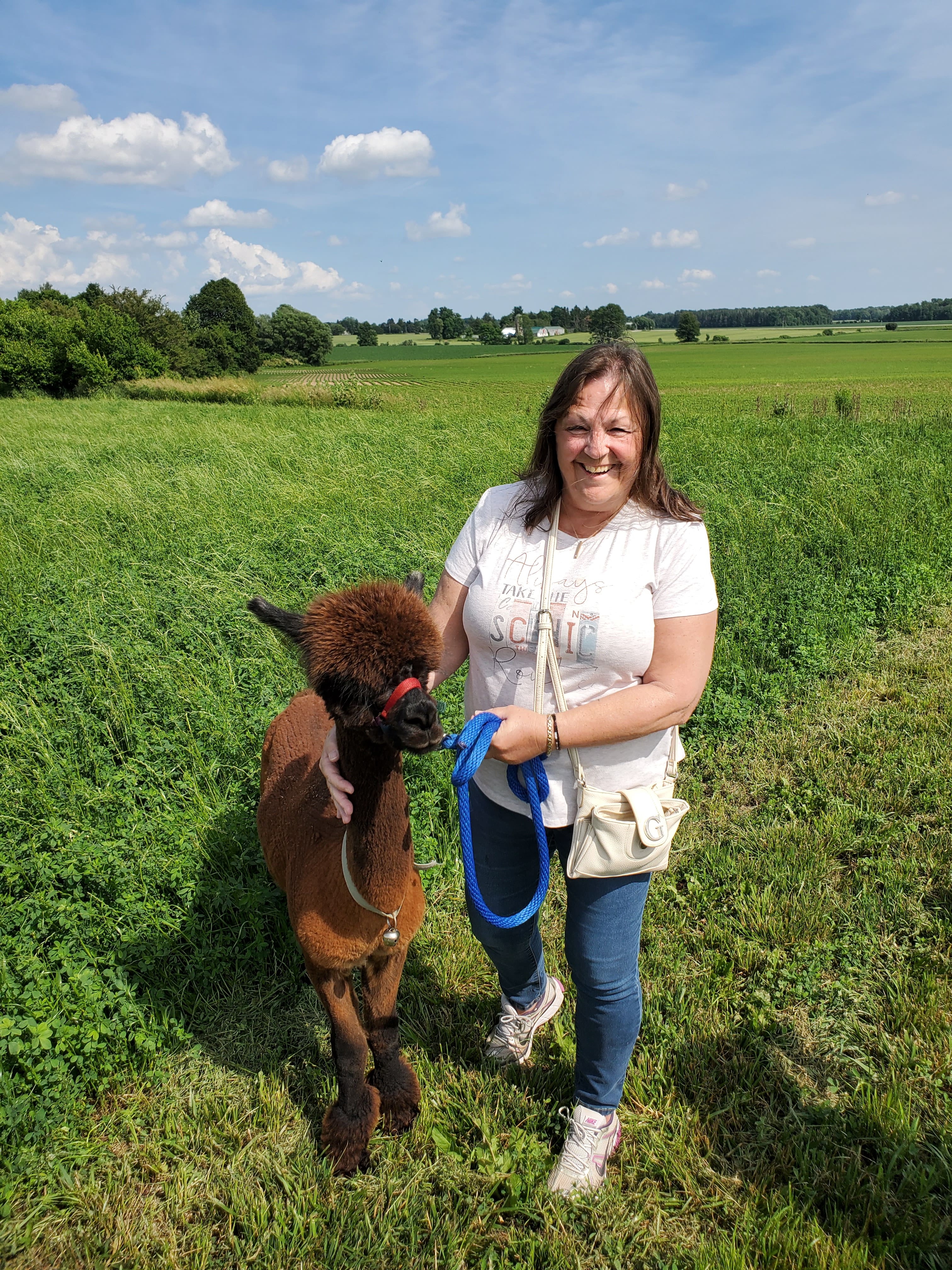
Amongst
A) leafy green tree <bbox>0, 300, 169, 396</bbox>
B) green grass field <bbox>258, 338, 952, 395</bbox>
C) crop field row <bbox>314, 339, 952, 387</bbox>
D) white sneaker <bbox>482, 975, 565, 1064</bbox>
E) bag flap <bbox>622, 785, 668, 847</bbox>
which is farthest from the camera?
leafy green tree <bbox>0, 300, 169, 396</bbox>

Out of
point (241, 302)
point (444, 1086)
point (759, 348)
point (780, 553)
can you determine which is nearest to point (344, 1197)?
point (444, 1086)

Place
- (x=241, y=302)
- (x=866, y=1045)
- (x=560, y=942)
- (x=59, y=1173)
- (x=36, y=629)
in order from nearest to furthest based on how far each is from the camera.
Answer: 1. (x=59, y=1173)
2. (x=866, y=1045)
3. (x=560, y=942)
4. (x=36, y=629)
5. (x=241, y=302)

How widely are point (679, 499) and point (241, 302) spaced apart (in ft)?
332

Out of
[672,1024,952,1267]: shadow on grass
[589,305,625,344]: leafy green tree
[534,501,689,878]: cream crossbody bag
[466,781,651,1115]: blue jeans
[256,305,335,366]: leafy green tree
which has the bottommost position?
[672,1024,952,1267]: shadow on grass

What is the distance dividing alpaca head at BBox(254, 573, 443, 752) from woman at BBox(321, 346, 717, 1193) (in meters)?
0.25

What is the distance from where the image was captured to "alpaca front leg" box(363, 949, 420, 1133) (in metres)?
2.45

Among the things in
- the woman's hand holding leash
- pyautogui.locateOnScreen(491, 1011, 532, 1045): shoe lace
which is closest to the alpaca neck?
the woman's hand holding leash

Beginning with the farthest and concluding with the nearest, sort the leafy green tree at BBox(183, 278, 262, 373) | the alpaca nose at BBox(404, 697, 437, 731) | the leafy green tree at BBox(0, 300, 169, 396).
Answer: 1. the leafy green tree at BBox(183, 278, 262, 373)
2. the leafy green tree at BBox(0, 300, 169, 396)
3. the alpaca nose at BBox(404, 697, 437, 731)

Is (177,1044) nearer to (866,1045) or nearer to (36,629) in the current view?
(866,1045)

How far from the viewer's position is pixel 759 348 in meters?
72.3

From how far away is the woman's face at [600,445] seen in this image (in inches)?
80.7

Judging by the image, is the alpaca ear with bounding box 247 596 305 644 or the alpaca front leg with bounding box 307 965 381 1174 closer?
the alpaca ear with bounding box 247 596 305 644

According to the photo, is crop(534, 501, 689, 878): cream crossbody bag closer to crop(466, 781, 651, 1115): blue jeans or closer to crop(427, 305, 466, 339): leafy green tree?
crop(466, 781, 651, 1115): blue jeans

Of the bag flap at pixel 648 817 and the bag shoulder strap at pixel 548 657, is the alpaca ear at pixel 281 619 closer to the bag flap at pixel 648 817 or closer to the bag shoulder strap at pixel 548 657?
the bag shoulder strap at pixel 548 657
